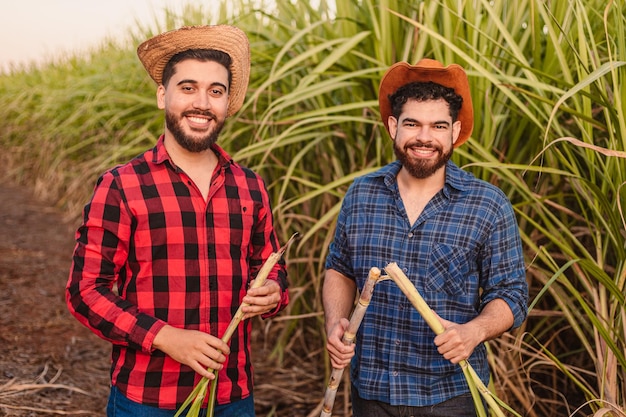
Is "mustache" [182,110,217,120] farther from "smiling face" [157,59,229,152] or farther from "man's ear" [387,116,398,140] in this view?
"man's ear" [387,116,398,140]

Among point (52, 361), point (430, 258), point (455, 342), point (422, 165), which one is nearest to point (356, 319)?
point (455, 342)

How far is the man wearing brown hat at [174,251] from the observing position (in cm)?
152

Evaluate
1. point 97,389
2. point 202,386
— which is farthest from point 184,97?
point 97,389

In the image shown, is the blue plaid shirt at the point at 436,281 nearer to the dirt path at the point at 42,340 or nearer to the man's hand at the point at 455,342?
the man's hand at the point at 455,342

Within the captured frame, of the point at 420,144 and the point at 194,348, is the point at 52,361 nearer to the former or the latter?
the point at 194,348

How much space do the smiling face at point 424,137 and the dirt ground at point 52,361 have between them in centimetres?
115

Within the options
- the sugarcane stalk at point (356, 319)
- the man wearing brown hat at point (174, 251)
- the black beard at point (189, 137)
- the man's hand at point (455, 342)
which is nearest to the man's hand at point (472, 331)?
the man's hand at point (455, 342)

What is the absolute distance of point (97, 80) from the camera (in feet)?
17.9

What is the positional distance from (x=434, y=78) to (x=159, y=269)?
0.78m

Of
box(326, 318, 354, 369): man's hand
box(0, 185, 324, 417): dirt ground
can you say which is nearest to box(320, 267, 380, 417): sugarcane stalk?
box(326, 318, 354, 369): man's hand

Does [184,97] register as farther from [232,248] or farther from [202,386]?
[202,386]

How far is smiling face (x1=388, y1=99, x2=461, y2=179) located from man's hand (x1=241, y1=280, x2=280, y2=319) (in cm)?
42

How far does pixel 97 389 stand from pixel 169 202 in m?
1.69

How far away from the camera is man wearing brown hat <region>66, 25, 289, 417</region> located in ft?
4.99
